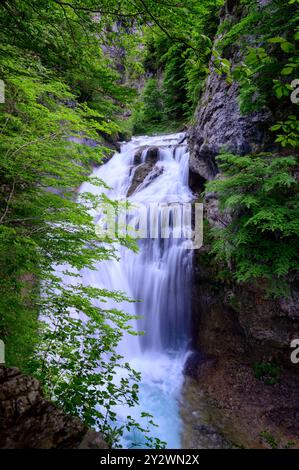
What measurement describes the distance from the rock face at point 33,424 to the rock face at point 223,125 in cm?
669

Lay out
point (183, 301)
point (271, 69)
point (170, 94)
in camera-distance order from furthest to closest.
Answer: point (170, 94), point (183, 301), point (271, 69)

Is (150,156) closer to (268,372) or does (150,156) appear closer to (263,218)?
(263,218)

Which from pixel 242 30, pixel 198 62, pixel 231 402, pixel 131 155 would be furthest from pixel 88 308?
pixel 131 155

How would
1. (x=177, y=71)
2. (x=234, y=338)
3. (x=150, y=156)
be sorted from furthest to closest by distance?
(x=177, y=71)
(x=150, y=156)
(x=234, y=338)

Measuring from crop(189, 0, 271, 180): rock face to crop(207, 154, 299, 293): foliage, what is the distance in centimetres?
147

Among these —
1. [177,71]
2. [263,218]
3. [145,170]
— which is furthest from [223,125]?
[177,71]

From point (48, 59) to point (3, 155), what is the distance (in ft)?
3.84

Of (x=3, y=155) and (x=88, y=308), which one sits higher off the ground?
(x=3, y=155)

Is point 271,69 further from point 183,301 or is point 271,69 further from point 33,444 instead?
point 33,444

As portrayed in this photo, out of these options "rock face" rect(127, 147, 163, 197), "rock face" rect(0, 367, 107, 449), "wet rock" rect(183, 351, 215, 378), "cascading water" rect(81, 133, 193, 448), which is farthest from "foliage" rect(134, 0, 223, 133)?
"wet rock" rect(183, 351, 215, 378)

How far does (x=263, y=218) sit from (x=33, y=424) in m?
4.64

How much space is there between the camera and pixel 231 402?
20.1 ft

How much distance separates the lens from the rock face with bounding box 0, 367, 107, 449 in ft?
6.69

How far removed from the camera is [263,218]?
5172 mm
